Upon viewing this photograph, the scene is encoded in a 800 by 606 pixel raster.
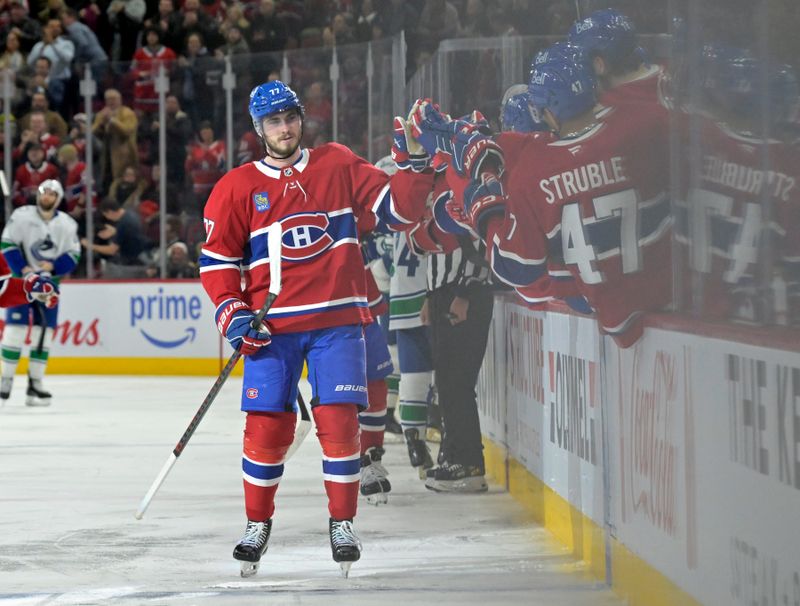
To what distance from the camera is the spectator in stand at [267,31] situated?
15.1 meters

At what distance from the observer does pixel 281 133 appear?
485 centimetres

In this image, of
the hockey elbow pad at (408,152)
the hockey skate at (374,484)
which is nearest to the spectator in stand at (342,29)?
the hockey skate at (374,484)

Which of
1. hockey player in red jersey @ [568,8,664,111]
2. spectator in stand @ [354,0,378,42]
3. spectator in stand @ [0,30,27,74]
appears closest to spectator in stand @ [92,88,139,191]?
spectator in stand @ [0,30,27,74]

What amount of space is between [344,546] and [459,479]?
1.98 meters

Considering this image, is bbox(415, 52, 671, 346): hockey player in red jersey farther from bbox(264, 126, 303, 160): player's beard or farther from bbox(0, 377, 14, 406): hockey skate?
bbox(0, 377, 14, 406): hockey skate

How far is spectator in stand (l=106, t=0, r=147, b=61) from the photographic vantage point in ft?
52.7

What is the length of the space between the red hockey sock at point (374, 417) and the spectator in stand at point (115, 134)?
7915mm

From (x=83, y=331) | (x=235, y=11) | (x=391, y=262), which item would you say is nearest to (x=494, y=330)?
(x=391, y=262)

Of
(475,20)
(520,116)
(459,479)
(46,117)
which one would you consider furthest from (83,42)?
(520,116)

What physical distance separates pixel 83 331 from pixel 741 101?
39.3 ft

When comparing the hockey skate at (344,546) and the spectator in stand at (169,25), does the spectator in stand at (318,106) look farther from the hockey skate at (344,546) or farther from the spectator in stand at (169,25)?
the hockey skate at (344,546)

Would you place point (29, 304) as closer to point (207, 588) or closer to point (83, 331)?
A: point (83, 331)

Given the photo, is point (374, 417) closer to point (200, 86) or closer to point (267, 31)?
point (200, 86)

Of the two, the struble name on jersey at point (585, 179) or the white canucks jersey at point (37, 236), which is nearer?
the struble name on jersey at point (585, 179)
